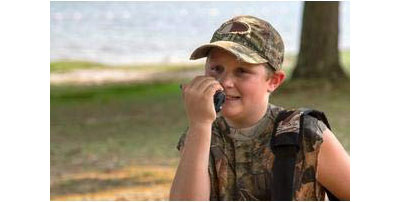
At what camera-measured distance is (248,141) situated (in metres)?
2.93

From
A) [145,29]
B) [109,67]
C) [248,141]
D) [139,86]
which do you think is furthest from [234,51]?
[145,29]

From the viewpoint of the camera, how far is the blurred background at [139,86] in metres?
6.80

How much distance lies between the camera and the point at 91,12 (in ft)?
74.1

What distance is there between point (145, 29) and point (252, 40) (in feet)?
53.6

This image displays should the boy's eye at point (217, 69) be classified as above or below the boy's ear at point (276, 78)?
above

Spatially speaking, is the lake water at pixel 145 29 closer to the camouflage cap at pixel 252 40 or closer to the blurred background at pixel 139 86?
the blurred background at pixel 139 86

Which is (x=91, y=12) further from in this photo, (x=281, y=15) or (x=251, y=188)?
(x=251, y=188)

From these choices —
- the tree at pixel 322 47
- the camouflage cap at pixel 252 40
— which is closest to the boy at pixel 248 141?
the camouflage cap at pixel 252 40

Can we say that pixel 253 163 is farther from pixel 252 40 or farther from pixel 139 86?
pixel 139 86

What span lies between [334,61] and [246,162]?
331 inches

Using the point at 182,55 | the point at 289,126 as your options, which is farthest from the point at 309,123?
the point at 182,55

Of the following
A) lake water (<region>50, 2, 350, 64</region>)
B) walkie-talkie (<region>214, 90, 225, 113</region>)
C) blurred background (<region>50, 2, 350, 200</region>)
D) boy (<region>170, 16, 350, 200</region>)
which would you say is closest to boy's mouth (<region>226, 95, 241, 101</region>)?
boy (<region>170, 16, 350, 200</region>)

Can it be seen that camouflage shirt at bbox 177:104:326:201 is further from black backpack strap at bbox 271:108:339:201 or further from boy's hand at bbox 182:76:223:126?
boy's hand at bbox 182:76:223:126

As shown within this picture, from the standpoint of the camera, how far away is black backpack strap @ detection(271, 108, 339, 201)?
2.82 meters
